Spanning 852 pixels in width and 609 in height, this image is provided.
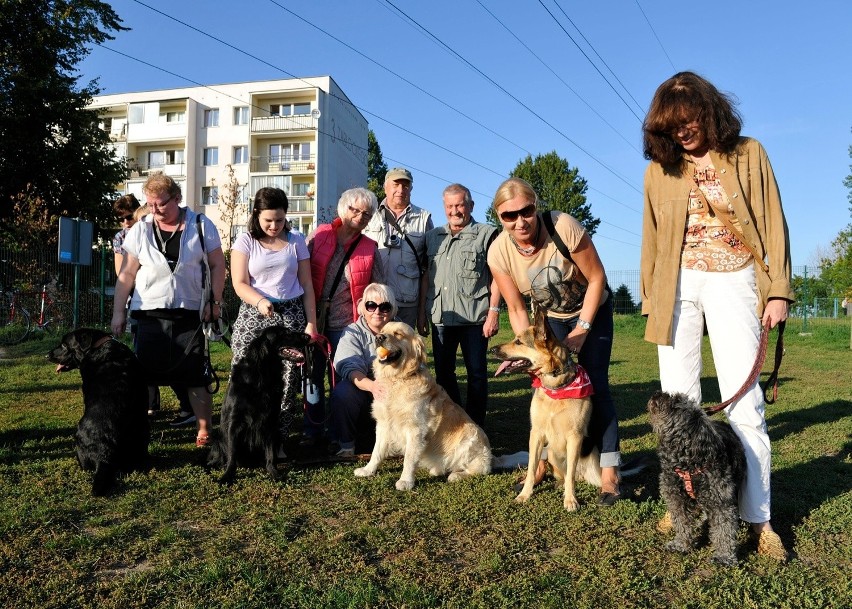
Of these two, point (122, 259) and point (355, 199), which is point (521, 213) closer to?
point (355, 199)

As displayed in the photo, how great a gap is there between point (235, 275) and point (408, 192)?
5.99ft

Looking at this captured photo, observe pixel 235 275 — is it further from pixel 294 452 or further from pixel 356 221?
pixel 294 452

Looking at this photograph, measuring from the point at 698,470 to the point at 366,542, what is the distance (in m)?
1.71

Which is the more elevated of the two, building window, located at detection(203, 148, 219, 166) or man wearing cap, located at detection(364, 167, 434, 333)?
building window, located at detection(203, 148, 219, 166)

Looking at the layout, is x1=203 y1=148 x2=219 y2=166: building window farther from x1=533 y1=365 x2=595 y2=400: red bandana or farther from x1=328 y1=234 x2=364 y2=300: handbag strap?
x1=533 y1=365 x2=595 y2=400: red bandana

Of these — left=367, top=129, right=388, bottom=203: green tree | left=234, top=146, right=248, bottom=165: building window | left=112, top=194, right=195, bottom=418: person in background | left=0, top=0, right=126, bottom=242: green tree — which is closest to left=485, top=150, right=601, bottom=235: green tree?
left=367, top=129, right=388, bottom=203: green tree

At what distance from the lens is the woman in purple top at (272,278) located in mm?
4691

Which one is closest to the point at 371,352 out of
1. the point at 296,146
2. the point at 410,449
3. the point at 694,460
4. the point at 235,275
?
the point at 410,449

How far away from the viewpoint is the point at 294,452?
507cm

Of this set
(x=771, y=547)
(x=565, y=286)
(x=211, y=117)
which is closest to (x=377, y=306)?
(x=565, y=286)

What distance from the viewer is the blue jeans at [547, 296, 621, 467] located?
4070mm

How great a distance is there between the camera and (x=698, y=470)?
2957 millimetres

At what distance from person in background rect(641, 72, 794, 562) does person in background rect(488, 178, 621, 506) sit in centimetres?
63

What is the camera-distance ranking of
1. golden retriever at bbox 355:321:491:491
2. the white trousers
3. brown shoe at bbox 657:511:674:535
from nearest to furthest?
the white trousers, brown shoe at bbox 657:511:674:535, golden retriever at bbox 355:321:491:491
